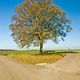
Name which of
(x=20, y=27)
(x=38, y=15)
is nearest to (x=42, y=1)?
(x=38, y=15)

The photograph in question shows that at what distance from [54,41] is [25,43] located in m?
8.05

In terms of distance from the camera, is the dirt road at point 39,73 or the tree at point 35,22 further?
the tree at point 35,22

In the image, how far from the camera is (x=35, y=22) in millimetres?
57781

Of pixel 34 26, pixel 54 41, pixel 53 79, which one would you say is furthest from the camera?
pixel 54 41

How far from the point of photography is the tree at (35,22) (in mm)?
57250

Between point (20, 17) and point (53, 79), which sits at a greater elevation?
point (20, 17)

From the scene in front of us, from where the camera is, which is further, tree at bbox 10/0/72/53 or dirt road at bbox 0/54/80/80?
tree at bbox 10/0/72/53

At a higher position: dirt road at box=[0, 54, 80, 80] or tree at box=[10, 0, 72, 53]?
tree at box=[10, 0, 72, 53]

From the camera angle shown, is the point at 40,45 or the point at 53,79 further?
the point at 40,45

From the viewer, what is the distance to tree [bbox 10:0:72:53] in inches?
2254

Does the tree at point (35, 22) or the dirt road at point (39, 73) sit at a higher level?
the tree at point (35, 22)

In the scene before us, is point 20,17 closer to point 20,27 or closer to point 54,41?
point 20,27

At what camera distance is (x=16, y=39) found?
59.2 metres

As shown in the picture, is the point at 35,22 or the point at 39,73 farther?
the point at 35,22
